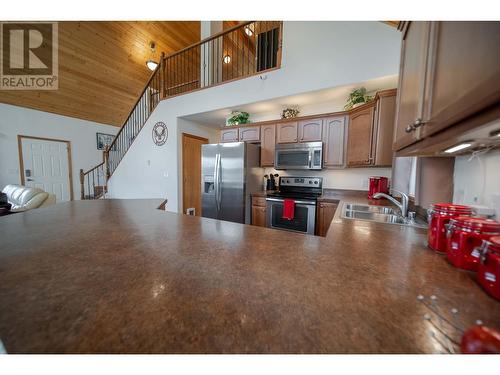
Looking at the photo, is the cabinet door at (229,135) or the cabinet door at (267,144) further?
the cabinet door at (229,135)

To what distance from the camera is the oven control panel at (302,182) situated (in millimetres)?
3041

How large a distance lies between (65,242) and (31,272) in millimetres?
302

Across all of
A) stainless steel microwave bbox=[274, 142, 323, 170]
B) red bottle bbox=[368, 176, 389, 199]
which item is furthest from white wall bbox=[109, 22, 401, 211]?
red bottle bbox=[368, 176, 389, 199]

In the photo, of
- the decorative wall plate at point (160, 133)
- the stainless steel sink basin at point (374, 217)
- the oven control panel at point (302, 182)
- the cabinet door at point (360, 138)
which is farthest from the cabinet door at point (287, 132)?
the decorative wall plate at point (160, 133)

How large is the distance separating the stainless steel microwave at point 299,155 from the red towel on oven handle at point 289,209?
2.02 feet

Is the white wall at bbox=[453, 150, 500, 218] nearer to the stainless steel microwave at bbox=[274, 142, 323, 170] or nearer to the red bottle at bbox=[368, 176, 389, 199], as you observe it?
the red bottle at bbox=[368, 176, 389, 199]

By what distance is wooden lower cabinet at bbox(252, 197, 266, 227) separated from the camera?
292 cm

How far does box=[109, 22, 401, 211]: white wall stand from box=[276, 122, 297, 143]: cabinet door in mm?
449

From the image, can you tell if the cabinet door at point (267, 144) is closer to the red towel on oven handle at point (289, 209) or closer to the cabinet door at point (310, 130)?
the cabinet door at point (310, 130)

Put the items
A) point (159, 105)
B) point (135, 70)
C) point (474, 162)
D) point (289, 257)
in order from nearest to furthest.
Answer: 1. point (289, 257)
2. point (474, 162)
3. point (159, 105)
4. point (135, 70)

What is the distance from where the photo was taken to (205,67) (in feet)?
13.3
